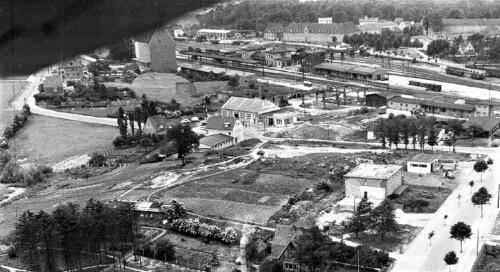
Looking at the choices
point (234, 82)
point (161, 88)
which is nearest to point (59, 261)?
point (234, 82)

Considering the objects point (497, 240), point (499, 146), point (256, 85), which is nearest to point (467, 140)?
point (499, 146)

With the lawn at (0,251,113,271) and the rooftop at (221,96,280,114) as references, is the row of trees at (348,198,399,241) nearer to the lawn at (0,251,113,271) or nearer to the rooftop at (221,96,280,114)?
the lawn at (0,251,113,271)

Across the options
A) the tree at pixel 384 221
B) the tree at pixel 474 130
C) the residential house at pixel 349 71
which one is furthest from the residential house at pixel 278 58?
the tree at pixel 384 221

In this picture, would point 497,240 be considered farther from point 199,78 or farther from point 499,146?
point 199,78

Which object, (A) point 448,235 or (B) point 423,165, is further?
(B) point 423,165

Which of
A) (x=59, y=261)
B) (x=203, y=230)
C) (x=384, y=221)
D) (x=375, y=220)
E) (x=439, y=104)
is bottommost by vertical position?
(x=59, y=261)

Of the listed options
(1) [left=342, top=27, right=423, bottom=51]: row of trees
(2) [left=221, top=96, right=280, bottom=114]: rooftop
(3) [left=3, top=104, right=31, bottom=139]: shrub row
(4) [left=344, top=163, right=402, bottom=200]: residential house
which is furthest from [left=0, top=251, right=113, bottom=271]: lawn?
(1) [left=342, top=27, right=423, bottom=51]: row of trees

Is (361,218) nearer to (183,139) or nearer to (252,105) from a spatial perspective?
(183,139)

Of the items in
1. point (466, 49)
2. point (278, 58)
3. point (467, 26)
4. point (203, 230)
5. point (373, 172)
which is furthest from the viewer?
point (467, 26)
